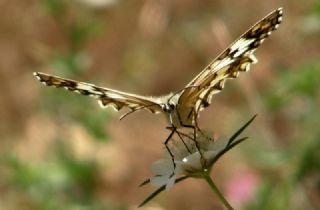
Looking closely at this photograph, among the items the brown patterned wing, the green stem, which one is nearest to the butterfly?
the brown patterned wing

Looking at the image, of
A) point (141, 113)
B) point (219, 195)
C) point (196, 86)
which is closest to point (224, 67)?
point (196, 86)

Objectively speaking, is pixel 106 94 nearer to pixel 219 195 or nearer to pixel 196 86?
pixel 196 86

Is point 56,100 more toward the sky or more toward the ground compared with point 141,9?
more toward the ground

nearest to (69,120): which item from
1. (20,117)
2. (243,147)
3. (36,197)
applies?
(36,197)

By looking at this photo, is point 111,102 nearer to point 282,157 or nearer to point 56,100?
point 282,157

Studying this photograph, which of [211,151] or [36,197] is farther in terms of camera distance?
[36,197]

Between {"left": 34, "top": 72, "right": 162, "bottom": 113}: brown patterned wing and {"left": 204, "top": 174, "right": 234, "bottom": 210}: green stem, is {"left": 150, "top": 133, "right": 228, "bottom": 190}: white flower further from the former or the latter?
{"left": 34, "top": 72, "right": 162, "bottom": 113}: brown patterned wing

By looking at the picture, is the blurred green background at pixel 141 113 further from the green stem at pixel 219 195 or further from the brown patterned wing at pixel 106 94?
the green stem at pixel 219 195
